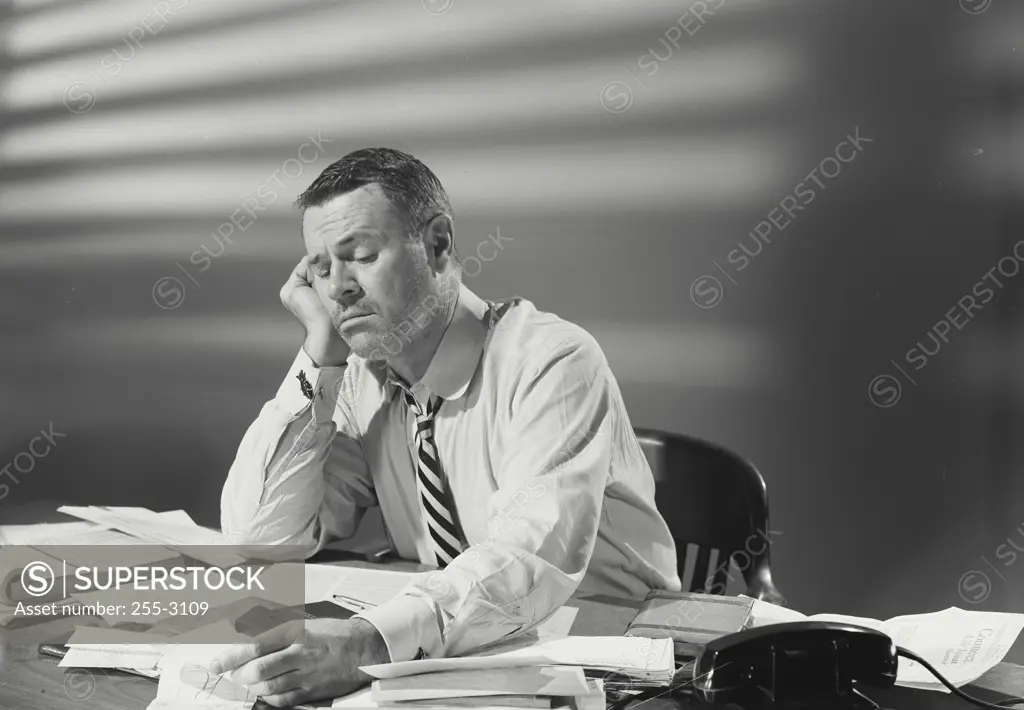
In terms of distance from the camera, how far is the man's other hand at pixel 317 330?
1.77m

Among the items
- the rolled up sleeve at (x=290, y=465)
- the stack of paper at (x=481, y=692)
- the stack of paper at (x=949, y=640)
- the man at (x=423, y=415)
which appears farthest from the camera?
the rolled up sleeve at (x=290, y=465)

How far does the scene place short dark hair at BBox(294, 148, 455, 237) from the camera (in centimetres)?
162

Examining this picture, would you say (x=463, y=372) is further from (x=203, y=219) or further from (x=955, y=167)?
(x=203, y=219)

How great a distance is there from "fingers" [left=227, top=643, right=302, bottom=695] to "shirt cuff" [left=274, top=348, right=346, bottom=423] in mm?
721

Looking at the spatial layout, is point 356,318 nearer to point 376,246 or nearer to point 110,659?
point 376,246

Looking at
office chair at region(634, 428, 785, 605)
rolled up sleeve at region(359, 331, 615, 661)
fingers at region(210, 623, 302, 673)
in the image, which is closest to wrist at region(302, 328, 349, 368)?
rolled up sleeve at region(359, 331, 615, 661)

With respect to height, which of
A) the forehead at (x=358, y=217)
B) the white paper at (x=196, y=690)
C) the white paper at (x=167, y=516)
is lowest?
the white paper at (x=196, y=690)

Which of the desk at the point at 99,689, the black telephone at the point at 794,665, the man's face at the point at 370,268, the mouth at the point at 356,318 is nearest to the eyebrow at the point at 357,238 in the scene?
the man's face at the point at 370,268

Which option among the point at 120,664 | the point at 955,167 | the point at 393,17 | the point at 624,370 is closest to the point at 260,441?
the point at 120,664

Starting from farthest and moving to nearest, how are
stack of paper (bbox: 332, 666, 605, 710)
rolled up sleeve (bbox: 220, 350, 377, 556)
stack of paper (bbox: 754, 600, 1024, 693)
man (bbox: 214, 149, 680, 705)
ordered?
rolled up sleeve (bbox: 220, 350, 377, 556)
man (bbox: 214, 149, 680, 705)
stack of paper (bbox: 754, 600, 1024, 693)
stack of paper (bbox: 332, 666, 605, 710)

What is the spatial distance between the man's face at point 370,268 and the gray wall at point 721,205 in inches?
39.3

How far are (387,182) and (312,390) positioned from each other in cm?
40

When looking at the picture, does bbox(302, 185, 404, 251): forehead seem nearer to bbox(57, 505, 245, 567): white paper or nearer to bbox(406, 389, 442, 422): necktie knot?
bbox(406, 389, 442, 422): necktie knot

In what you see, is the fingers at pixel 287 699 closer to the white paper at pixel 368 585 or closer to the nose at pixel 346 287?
the white paper at pixel 368 585
